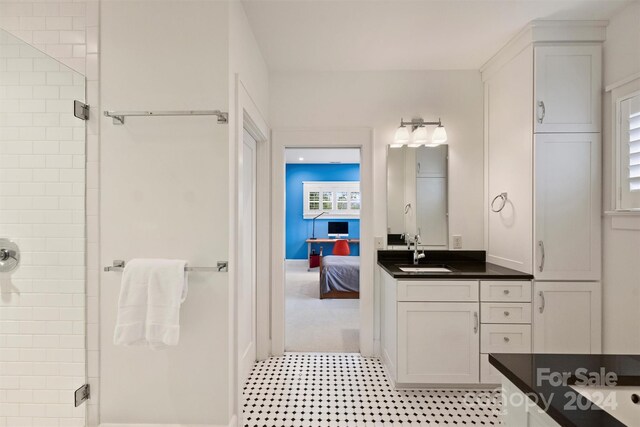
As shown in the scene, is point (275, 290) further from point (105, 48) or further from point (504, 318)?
point (105, 48)

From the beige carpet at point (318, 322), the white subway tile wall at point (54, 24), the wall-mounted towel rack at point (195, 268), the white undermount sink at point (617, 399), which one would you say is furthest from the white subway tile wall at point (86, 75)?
the white undermount sink at point (617, 399)

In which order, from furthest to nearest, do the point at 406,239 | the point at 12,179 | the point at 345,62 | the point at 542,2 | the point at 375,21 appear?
1. the point at 406,239
2. the point at 345,62
3. the point at 375,21
4. the point at 542,2
5. the point at 12,179

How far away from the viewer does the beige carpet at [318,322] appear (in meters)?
3.01

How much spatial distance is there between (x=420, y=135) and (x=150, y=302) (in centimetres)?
249

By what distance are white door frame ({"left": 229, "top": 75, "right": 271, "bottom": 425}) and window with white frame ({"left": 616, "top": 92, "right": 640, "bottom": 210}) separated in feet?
8.24

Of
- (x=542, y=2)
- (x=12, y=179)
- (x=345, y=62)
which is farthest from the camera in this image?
(x=345, y=62)

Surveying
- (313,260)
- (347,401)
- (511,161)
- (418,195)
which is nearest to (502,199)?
(511,161)

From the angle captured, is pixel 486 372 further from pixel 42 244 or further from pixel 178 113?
pixel 42 244

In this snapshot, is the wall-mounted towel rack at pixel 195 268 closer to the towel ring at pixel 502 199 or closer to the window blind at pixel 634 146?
the towel ring at pixel 502 199

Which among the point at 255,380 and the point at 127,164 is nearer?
the point at 127,164

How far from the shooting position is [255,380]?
236 cm

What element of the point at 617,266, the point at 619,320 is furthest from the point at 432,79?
the point at 619,320

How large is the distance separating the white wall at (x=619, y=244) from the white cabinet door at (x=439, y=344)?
2.92 feet

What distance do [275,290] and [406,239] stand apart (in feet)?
4.41
